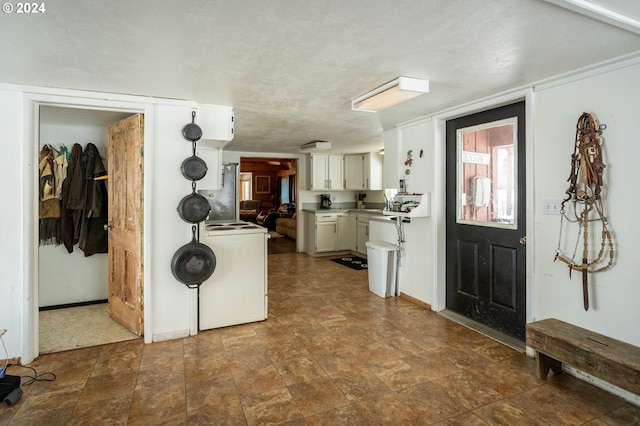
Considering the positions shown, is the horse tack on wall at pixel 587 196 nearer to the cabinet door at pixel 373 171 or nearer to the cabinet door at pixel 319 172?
the cabinet door at pixel 373 171

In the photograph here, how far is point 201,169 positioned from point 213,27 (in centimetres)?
152

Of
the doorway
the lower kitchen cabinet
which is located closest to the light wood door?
the doorway

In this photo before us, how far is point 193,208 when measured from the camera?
119 inches

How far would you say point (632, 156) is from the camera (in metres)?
2.15

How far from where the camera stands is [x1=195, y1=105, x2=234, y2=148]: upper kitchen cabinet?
3.25m

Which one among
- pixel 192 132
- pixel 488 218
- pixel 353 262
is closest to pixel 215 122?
pixel 192 132

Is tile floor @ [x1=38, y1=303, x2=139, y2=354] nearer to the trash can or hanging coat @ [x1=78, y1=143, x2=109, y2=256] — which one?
hanging coat @ [x1=78, y1=143, x2=109, y2=256]

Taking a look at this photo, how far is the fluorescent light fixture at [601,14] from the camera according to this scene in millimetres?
1508

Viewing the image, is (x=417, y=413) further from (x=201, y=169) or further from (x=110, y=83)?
(x=110, y=83)

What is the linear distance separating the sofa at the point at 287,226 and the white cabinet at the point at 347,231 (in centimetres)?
193

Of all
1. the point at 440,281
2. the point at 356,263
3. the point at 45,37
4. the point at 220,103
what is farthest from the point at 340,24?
the point at 356,263

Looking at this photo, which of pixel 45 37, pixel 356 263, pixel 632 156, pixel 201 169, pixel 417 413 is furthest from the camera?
pixel 356 263

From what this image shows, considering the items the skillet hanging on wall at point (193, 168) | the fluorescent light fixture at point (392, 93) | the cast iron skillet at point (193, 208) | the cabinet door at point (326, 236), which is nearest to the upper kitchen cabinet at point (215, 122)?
the skillet hanging on wall at point (193, 168)

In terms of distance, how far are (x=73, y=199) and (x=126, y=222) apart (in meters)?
1.08
